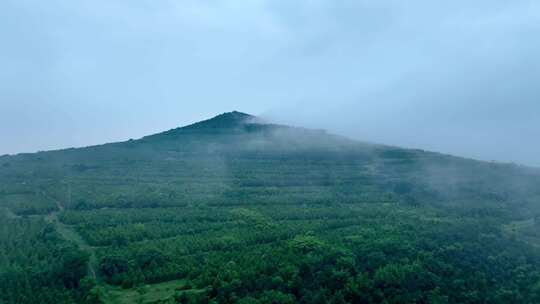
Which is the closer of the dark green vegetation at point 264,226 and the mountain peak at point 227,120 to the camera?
the dark green vegetation at point 264,226

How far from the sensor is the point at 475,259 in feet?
138

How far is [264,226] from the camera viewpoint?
1881 inches

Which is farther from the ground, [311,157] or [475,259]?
[311,157]

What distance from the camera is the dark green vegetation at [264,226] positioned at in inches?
1357

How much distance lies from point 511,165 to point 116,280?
2759 inches

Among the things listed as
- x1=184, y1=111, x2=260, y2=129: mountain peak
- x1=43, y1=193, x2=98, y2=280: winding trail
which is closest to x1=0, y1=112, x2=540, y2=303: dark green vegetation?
x1=43, y1=193, x2=98, y2=280: winding trail

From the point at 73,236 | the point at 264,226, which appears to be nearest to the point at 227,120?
the point at 264,226

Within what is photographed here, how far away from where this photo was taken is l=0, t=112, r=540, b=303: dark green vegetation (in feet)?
113

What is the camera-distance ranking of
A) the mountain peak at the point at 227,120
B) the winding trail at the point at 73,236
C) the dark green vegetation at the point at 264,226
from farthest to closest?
the mountain peak at the point at 227,120
the winding trail at the point at 73,236
the dark green vegetation at the point at 264,226

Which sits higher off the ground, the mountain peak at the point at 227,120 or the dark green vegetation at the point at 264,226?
the mountain peak at the point at 227,120

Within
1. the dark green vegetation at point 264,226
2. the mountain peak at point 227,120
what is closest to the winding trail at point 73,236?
the dark green vegetation at point 264,226

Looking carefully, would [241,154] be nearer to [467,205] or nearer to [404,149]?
[404,149]

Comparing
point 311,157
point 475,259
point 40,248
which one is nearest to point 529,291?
point 475,259

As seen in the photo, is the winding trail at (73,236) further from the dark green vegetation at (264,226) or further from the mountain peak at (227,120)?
the mountain peak at (227,120)
